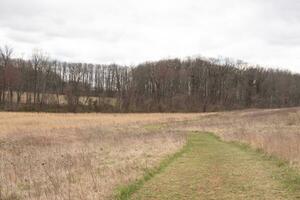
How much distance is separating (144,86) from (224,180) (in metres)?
98.5

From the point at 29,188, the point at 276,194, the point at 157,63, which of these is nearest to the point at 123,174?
the point at 29,188

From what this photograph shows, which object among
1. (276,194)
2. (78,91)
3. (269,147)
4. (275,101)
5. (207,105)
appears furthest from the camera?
(275,101)

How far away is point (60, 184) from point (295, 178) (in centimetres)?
623

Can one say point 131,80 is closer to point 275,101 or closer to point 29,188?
point 275,101

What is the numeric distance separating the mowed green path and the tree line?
71.9 meters

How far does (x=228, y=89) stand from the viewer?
4636 inches

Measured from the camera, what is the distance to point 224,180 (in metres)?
10.5

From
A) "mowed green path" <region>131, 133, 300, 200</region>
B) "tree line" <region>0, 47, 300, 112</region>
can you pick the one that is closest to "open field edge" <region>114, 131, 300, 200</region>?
"mowed green path" <region>131, 133, 300, 200</region>

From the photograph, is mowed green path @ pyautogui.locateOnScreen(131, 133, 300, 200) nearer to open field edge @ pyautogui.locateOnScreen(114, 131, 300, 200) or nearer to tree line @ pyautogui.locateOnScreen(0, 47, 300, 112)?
open field edge @ pyautogui.locateOnScreen(114, 131, 300, 200)

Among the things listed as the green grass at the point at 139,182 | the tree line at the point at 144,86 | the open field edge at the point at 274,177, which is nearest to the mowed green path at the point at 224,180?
the open field edge at the point at 274,177

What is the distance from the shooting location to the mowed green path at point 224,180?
8.98 meters

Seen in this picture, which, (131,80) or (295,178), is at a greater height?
(131,80)

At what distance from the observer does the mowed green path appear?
898 centimetres

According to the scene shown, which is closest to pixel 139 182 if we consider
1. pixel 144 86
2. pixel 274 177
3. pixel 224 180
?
pixel 224 180
